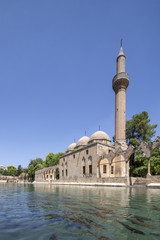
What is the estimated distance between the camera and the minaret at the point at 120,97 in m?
25.2

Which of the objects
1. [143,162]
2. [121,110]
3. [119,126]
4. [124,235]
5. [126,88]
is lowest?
[143,162]

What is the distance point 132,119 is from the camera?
28000mm

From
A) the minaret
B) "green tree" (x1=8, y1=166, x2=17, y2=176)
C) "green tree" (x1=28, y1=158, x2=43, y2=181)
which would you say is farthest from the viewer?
"green tree" (x1=8, y1=166, x2=17, y2=176)

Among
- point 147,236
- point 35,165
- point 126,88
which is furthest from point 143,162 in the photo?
point 35,165

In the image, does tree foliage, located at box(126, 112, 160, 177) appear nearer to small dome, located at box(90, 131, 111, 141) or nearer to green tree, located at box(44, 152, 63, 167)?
small dome, located at box(90, 131, 111, 141)

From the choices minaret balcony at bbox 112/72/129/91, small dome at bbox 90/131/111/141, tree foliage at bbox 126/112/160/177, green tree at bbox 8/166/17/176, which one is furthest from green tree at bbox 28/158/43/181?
minaret balcony at bbox 112/72/129/91

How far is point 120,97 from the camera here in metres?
26.4

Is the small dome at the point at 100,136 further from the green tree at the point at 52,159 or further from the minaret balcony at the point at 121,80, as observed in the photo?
the green tree at the point at 52,159

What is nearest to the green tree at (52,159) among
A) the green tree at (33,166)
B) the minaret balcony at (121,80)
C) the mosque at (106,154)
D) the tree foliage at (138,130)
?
the green tree at (33,166)

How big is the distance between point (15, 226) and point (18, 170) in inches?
3593

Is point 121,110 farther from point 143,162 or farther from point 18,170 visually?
point 18,170

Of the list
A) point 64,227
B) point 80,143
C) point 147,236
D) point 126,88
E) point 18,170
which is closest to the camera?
point 147,236

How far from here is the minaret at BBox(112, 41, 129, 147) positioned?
25172 millimetres

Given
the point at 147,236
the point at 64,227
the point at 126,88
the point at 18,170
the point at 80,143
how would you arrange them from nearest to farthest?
1. the point at 147,236
2. the point at 64,227
3. the point at 126,88
4. the point at 80,143
5. the point at 18,170
